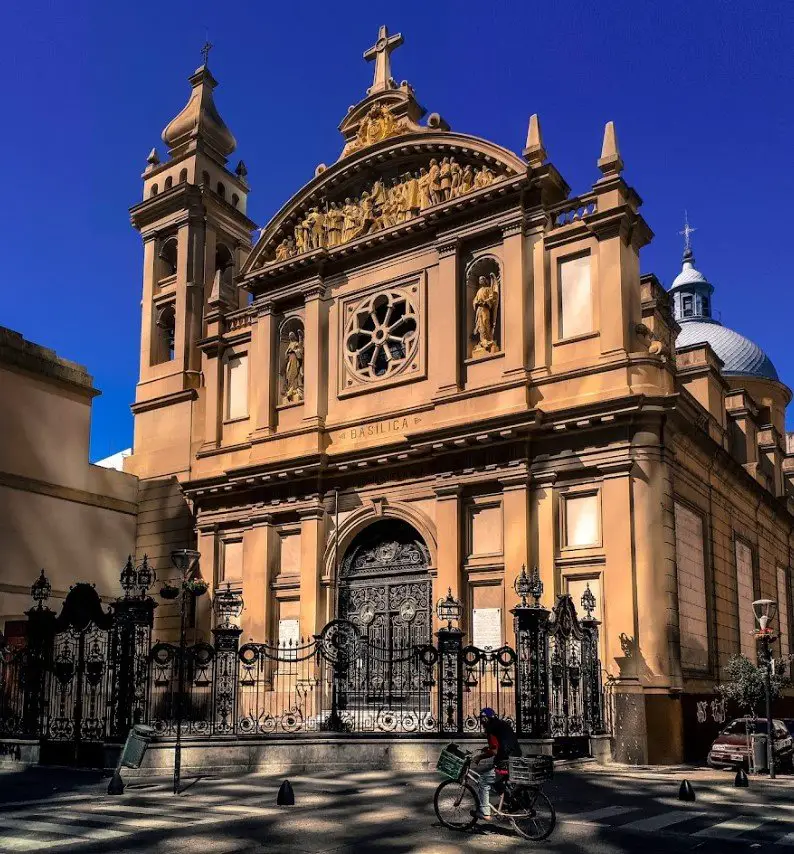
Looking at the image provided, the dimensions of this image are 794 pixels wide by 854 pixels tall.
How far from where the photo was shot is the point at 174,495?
36500mm

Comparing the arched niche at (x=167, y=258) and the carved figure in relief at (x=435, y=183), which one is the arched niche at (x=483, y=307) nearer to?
the carved figure in relief at (x=435, y=183)

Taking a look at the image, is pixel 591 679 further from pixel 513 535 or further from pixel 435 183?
pixel 435 183

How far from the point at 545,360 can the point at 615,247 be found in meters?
3.52

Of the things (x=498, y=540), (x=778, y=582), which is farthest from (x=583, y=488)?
(x=778, y=582)

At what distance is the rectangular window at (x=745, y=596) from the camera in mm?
32938

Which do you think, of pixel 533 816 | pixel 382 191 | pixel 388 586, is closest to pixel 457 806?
pixel 533 816

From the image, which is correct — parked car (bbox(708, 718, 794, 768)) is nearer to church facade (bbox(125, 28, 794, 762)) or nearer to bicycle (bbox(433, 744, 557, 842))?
church facade (bbox(125, 28, 794, 762))

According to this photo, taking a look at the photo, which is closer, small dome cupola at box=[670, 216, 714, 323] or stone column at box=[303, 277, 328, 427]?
stone column at box=[303, 277, 328, 427]

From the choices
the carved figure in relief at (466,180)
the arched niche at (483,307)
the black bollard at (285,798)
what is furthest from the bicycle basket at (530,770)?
the carved figure in relief at (466,180)

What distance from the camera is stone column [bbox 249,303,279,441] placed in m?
34.6

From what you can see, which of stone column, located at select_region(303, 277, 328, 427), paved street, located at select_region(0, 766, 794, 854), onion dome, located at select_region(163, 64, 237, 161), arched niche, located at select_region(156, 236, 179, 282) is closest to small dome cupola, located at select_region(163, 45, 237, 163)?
onion dome, located at select_region(163, 64, 237, 161)

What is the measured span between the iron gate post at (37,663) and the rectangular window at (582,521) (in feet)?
43.2

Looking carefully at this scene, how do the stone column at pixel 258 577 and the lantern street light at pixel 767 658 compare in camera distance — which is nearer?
the lantern street light at pixel 767 658

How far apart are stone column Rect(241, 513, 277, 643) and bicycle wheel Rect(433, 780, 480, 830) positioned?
1757 cm
